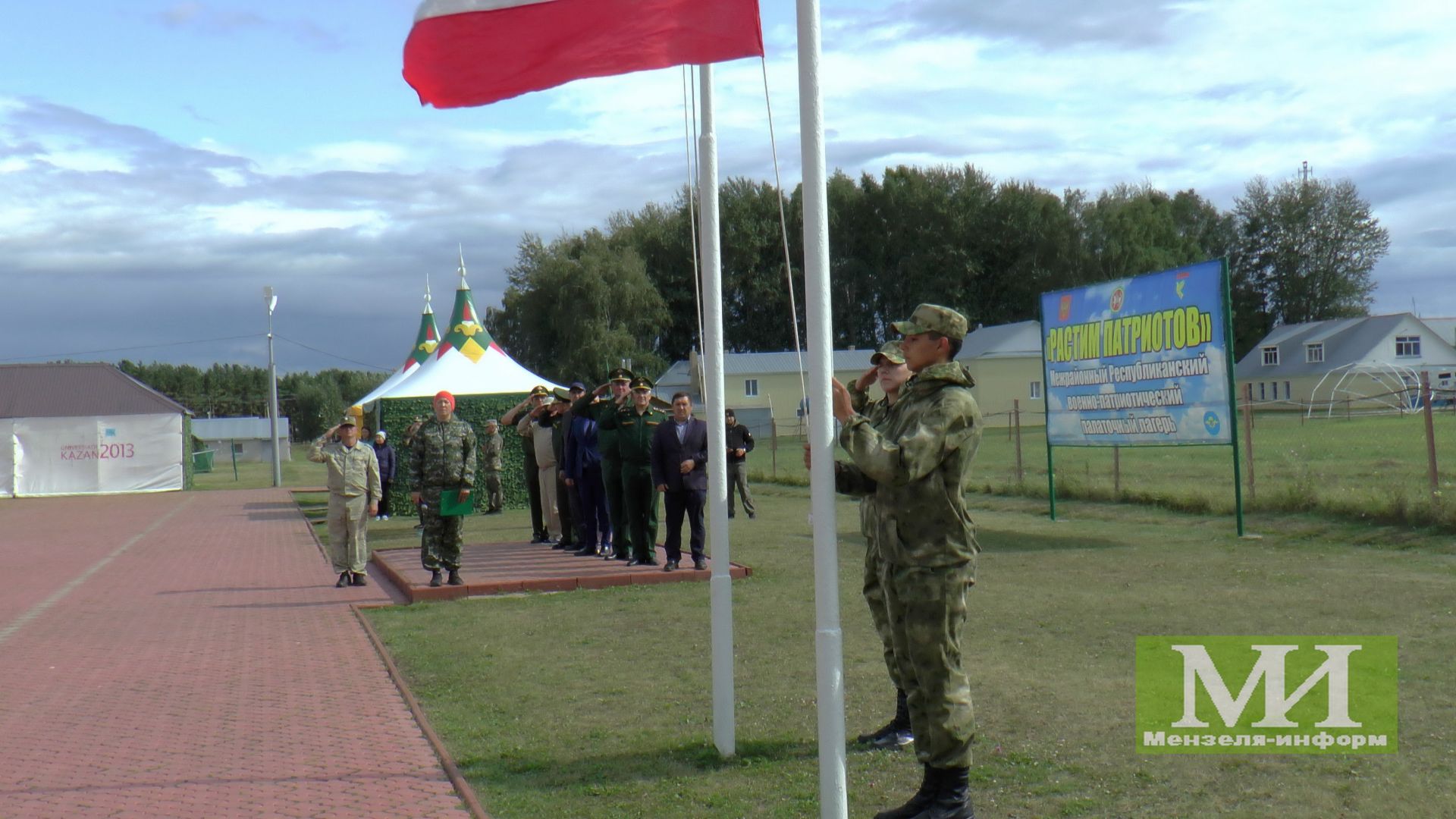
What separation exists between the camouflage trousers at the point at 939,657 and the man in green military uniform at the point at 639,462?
8.40 m

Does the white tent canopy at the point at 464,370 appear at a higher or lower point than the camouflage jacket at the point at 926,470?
higher

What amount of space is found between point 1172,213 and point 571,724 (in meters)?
75.5

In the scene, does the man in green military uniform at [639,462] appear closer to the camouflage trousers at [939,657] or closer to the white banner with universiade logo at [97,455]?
the camouflage trousers at [939,657]

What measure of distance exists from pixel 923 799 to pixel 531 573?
9063 millimetres

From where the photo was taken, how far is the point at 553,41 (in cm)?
527

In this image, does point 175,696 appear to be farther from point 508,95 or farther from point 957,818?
point 957,818

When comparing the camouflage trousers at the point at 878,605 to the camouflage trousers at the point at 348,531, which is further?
the camouflage trousers at the point at 348,531

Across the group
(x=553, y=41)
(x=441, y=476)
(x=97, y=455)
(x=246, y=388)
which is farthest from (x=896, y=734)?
(x=246, y=388)

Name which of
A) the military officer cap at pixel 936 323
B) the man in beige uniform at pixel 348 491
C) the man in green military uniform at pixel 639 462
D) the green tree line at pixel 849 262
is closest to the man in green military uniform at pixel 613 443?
the man in green military uniform at pixel 639 462

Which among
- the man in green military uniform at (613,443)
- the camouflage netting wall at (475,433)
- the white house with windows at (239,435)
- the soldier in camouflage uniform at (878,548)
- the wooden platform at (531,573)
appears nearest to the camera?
the soldier in camouflage uniform at (878,548)

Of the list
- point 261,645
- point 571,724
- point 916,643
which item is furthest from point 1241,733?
point 261,645

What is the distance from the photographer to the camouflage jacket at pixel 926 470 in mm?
4539

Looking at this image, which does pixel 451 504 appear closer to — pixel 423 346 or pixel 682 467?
pixel 682 467

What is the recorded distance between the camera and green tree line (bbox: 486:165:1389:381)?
63625 mm
